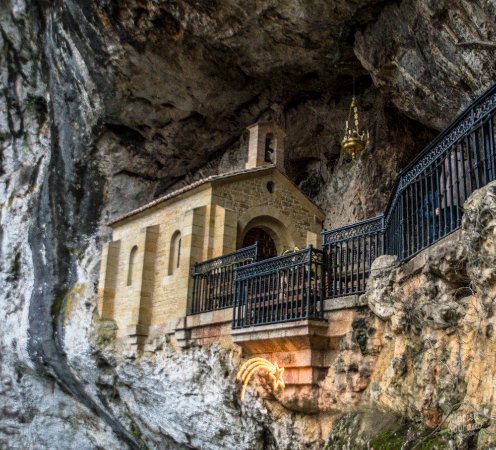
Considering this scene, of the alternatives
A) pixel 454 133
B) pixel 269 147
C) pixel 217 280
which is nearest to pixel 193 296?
pixel 217 280

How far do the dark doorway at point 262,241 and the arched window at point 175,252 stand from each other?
1656 millimetres

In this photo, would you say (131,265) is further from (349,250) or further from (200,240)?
(349,250)

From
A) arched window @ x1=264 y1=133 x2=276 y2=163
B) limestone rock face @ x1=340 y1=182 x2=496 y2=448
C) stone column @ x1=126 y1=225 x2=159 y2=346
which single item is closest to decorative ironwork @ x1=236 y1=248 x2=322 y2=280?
limestone rock face @ x1=340 y1=182 x2=496 y2=448

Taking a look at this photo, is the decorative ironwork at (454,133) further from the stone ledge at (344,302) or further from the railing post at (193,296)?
the railing post at (193,296)

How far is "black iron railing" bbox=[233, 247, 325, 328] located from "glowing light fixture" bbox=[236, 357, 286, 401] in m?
0.63

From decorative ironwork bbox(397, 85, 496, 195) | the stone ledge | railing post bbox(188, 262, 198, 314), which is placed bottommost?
the stone ledge

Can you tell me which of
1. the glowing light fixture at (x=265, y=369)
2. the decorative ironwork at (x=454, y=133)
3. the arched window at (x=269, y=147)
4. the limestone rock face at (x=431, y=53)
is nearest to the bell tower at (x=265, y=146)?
the arched window at (x=269, y=147)

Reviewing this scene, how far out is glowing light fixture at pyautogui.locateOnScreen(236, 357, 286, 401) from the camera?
982 cm

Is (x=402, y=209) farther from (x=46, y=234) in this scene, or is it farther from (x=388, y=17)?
(x=46, y=234)

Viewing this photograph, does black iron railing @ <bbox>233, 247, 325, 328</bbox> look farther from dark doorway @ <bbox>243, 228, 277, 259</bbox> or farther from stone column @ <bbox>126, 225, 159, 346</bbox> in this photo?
stone column @ <bbox>126, 225, 159, 346</bbox>

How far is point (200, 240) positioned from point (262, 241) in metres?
2.19

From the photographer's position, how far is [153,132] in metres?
20.2

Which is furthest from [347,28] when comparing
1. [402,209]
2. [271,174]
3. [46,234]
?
[46,234]

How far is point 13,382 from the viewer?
18875 mm
